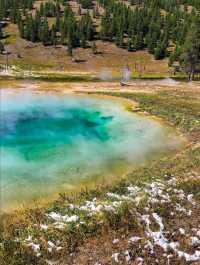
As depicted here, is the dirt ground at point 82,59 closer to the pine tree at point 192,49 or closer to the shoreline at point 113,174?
the pine tree at point 192,49

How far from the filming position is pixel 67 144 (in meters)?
43.9

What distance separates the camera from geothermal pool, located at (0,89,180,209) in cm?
3338

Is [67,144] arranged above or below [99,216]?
below

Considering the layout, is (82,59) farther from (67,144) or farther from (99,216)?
(99,216)

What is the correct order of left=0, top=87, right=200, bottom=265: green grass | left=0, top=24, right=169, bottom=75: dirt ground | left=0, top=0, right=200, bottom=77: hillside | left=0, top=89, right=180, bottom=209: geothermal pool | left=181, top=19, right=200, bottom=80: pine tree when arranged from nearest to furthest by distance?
left=0, top=87, right=200, bottom=265: green grass, left=0, top=89, right=180, bottom=209: geothermal pool, left=181, top=19, right=200, bottom=80: pine tree, left=0, top=24, right=169, bottom=75: dirt ground, left=0, top=0, right=200, bottom=77: hillside

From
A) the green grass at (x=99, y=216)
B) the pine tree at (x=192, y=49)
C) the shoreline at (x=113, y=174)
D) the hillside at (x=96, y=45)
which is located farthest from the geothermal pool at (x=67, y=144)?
the hillside at (x=96, y=45)

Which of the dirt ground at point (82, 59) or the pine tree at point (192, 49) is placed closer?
the pine tree at point (192, 49)

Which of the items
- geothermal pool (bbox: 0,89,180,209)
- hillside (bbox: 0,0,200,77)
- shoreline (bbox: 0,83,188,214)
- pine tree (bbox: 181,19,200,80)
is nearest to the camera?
shoreline (bbox: 0,83,188,214)

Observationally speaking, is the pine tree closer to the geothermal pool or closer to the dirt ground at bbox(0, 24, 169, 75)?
the dirt ground at bbox(0, 24, 169, 75)

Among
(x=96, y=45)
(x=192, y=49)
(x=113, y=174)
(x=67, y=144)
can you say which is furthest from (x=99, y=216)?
(x=96, y=45)

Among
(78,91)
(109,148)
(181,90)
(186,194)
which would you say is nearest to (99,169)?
(109,148)

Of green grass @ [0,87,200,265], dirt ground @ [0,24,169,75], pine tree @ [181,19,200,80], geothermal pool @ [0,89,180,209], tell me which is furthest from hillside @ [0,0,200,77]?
green grass @ [0,87,200,265]

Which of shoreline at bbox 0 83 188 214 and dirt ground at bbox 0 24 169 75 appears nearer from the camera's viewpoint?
shoreline at bbox 0 83 188 214

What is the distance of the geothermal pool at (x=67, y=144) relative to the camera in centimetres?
3338
